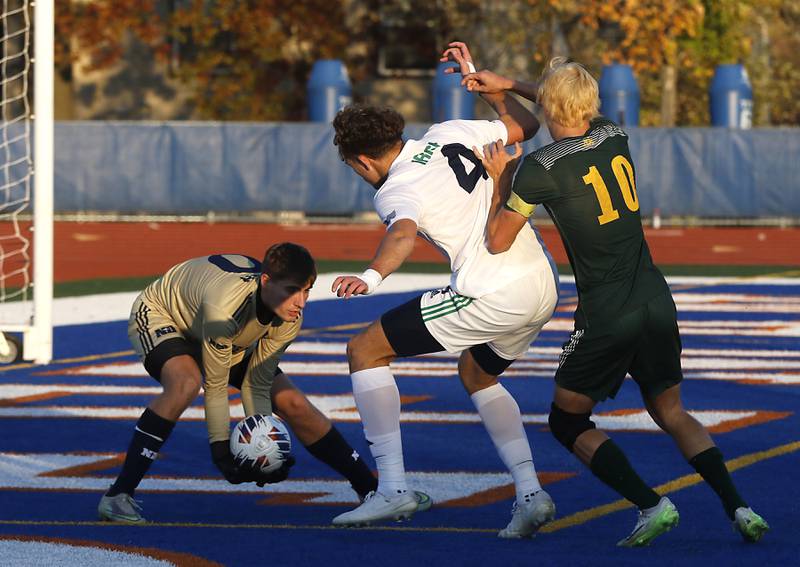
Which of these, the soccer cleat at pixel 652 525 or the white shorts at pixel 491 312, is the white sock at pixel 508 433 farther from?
the soccer cleat at pixel 652 525

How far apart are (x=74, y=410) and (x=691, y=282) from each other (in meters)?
12.4

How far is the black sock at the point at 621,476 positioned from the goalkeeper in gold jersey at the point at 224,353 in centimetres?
116

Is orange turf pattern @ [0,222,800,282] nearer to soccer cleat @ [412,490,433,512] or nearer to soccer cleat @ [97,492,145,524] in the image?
soccer cleat @ [97,492,145,524]

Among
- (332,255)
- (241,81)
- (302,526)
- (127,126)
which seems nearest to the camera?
(302,526)

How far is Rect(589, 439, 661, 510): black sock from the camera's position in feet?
Answer: 22.7

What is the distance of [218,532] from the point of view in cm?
727

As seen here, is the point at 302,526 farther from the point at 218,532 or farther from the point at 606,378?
the point at 606,378

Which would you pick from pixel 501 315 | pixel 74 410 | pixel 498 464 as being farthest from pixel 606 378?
pixel 74 410

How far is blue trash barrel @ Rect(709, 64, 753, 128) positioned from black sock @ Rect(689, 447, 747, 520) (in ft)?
93.7

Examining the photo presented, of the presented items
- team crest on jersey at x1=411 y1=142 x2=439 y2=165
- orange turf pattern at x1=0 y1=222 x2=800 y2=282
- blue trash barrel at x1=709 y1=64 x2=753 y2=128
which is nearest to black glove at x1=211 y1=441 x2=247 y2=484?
team crest on jersey at x1=411 y1=142 x2=439 y2=165

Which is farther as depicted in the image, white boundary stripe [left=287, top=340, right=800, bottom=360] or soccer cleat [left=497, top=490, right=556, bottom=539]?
white boundary stripe [left=287, top=340, right=800, bottom=360]

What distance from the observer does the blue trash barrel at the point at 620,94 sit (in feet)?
112

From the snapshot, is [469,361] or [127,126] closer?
[469,361]

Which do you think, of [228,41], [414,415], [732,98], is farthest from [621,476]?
[228,41]
